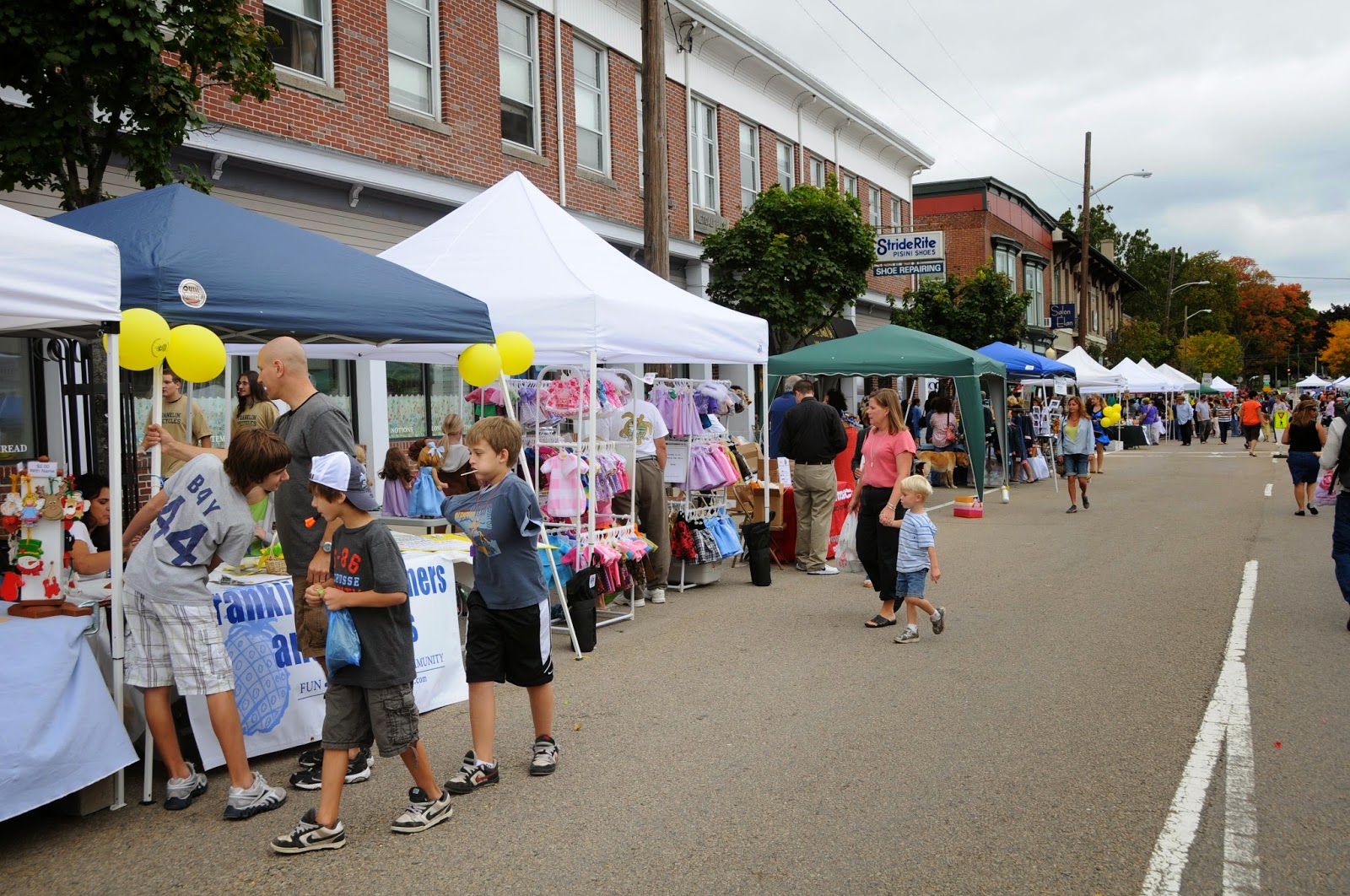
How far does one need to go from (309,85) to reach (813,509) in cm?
786

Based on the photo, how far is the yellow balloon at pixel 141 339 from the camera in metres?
5.25

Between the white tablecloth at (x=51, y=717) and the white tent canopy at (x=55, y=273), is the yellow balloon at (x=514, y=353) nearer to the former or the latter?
the white tent canopy at (x=55, y=273)

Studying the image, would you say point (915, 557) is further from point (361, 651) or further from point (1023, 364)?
point (1023, 364)

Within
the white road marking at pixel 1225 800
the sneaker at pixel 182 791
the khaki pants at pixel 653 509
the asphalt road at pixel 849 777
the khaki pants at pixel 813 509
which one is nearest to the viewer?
the white road marking at pixel 1225 800

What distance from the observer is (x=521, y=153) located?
16.8 metres

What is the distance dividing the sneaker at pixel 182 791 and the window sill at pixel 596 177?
48.1 ft

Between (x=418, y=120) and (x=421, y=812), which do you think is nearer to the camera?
(x=421, y=812)

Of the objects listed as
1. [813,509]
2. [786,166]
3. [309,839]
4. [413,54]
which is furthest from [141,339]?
[786,166]

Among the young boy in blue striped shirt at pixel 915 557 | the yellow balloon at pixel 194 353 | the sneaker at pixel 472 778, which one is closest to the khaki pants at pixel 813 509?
the young boy in blue striped shirt at pixel 915 557

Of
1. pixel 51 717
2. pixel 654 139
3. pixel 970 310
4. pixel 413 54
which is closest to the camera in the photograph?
pixel 51 717

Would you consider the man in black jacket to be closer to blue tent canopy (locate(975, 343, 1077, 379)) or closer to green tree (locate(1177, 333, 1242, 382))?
blue tent canopy (locate(975, 343, 1077, 379))

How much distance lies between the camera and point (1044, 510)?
17.5 metres

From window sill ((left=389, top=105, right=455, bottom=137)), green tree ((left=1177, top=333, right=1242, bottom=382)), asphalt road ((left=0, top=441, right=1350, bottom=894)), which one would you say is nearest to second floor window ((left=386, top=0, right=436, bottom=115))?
window sill ((left=389, top=105, right=455, bottom=137))

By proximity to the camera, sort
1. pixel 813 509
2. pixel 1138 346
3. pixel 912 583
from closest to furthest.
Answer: pixel 912 583 → pixel 813 509 → pixel 1138 346
